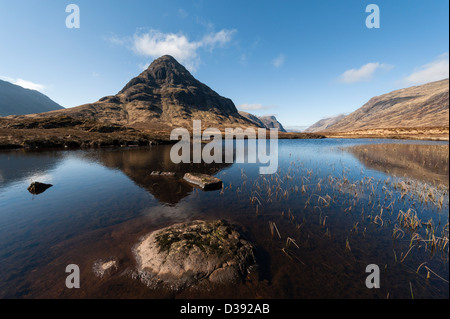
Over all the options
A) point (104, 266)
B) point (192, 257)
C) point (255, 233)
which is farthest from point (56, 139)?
point (255, 233)

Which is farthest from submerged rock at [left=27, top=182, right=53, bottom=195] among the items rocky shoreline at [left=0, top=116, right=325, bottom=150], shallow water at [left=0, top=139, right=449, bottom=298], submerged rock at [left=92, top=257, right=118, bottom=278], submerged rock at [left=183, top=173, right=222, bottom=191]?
rocky shoreline at [left=0, top=116, right=325, bottom=150]

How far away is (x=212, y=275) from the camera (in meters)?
6.67

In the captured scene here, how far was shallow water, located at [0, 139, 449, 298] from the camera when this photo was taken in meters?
6.23

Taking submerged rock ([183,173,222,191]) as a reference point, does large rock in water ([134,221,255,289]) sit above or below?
below

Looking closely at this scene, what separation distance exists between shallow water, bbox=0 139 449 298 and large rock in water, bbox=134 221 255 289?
430 mm

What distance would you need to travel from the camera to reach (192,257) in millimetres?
7234

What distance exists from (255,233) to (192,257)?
166 inches

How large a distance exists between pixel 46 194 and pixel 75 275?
13868 millimetres

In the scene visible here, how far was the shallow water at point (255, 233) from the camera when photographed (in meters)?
6.23

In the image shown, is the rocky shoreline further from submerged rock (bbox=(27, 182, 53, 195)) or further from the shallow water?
submerged rock (bbox=(27, 182, 53, 195))

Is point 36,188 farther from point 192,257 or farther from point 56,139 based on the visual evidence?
point 56,139
